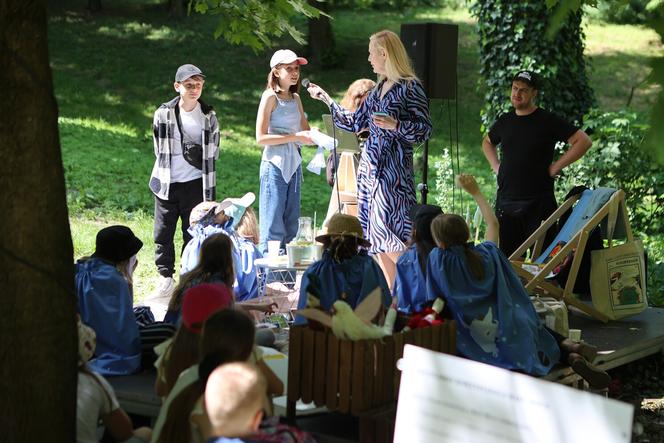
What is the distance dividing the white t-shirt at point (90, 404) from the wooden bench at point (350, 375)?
831mm

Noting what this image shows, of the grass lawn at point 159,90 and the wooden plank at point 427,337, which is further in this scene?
the grass lawn at point 159,90

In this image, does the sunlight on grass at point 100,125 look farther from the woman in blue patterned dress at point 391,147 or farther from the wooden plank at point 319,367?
the wooden plank at point 319,367

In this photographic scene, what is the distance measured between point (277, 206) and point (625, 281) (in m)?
2.64

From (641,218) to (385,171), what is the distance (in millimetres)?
3974

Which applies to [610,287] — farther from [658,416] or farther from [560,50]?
[560,50]

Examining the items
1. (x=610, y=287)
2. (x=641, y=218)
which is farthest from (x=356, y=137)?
(x=641, y=218)

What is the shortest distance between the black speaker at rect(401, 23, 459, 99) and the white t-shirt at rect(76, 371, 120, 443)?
16.6 feet

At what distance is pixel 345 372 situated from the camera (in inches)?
170

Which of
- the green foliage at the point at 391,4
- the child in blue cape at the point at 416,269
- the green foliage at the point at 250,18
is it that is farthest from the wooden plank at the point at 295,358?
the green foliage at the point at 391,4

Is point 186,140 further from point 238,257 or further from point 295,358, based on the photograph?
point 295,358

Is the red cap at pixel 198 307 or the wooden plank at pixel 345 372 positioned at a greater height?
the red cap at pixel 198 307

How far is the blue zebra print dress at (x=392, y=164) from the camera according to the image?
22.7 ft

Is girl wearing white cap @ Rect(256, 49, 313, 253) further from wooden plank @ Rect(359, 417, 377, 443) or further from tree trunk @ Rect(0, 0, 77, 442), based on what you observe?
tree trunk @ Rect(0, 0, 77, 442)

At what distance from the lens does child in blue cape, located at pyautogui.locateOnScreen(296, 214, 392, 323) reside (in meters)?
5.19
